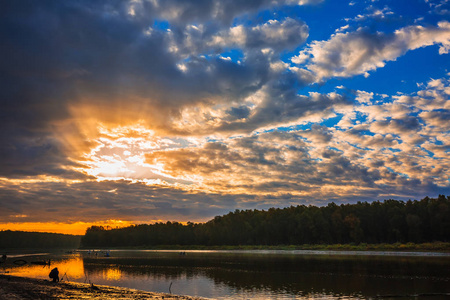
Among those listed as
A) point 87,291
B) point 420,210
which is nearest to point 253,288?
point 87,291

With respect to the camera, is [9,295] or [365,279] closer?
[9,295]

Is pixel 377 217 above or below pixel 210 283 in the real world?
above

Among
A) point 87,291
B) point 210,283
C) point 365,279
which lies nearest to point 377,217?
point 365,279

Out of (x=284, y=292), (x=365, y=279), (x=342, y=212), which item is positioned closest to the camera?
(x=284, y=292)

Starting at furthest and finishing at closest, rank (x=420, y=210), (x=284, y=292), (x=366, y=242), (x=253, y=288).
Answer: (x=366, y=242) → (x=420, y=210) → (x=253, y=288) → (x=284, y=292)

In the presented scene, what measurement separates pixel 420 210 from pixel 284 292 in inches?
5700

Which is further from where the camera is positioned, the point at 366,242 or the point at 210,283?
the point at 366,242

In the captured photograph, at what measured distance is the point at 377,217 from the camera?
584ft

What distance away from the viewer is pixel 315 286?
174 ft

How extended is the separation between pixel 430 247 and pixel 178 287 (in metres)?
126

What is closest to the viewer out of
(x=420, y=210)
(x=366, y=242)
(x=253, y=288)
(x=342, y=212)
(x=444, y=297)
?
(x=444, y=297)

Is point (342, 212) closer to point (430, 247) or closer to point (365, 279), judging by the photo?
point (430, 247)

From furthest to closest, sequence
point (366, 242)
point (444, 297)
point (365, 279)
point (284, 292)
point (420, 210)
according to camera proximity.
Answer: point (366, 242)
point (420, 210)
point (365, 279)
point (284, 292)
point (444, 297)

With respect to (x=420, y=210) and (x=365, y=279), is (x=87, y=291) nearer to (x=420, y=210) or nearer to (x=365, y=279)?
(x=365, y=279)
